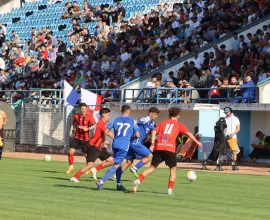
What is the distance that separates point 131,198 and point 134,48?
21967 mm

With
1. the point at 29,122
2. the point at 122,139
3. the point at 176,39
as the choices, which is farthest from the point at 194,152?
the point at 122,139

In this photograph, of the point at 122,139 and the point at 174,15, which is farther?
the point at 174,15

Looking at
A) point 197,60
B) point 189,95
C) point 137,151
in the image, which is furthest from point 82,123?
point 197,60

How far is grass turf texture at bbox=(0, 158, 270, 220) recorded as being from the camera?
1412cm

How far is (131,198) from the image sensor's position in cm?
1695

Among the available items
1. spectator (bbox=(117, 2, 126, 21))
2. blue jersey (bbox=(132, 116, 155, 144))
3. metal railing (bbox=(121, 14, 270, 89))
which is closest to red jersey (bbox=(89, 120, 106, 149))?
blue jersey (bbox=(132, 116, 155, 144))

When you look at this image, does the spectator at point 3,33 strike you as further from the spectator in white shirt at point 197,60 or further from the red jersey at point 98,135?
the red jersey at point 98,135

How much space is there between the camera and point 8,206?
14.7 meters

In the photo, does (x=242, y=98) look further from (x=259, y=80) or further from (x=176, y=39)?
(x=176, y=39)

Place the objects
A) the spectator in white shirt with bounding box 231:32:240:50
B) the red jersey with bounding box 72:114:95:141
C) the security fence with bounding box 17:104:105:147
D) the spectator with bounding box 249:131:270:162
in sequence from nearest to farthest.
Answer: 1. the red jersey with bounding box 72:114:95:141
2. the spectator with bounding box 249:131:270:162
3. the spectator in white shirt with bounding box 231:32:240:50
4. the security fence with bounding box 17:104:105:147

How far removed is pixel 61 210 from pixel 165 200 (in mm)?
3089

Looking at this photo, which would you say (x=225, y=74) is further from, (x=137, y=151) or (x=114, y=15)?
(x=114, y=15)

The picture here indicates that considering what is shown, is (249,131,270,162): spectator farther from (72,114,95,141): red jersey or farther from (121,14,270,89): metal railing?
(72,114,95,141): red jersey

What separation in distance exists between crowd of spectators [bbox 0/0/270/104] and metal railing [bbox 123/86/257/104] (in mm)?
311
